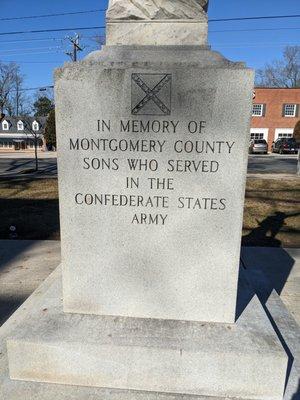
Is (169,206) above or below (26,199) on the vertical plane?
above

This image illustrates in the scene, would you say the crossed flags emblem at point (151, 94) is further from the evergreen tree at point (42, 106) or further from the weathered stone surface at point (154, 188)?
the evergreen tree at point (42, 106)

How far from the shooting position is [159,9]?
268 cm

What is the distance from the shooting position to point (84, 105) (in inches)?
102

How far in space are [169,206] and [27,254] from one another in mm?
3856

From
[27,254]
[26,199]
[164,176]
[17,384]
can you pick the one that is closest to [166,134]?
[164,176]

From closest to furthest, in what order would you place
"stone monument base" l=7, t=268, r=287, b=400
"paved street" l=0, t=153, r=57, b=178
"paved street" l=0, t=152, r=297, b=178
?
"stone monument base" l=7, t=268, r=287, b=400
"paved street" l=0, t=153, r=57, b=178
"paved street" l=0, t=152, r=297, b=178

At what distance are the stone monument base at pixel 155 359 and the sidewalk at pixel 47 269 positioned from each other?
133 centimetres

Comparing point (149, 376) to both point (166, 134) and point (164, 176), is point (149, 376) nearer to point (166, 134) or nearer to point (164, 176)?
point (164, 176)

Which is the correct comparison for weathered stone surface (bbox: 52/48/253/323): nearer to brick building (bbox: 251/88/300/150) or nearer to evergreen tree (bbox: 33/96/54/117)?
brick building (bbox: 251/88/300/150)

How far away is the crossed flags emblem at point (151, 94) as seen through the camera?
98.8 inches

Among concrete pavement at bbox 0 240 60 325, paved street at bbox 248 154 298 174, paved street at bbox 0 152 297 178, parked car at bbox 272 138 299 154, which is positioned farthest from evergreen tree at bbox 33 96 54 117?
concrete pavement at bbox 0 240 60 325

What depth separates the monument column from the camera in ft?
8.20

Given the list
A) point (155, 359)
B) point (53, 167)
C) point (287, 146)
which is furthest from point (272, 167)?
point (155, 359)

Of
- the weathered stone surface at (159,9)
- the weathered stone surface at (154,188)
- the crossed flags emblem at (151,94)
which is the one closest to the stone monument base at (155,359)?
the weathered stone surface at (154,188)
